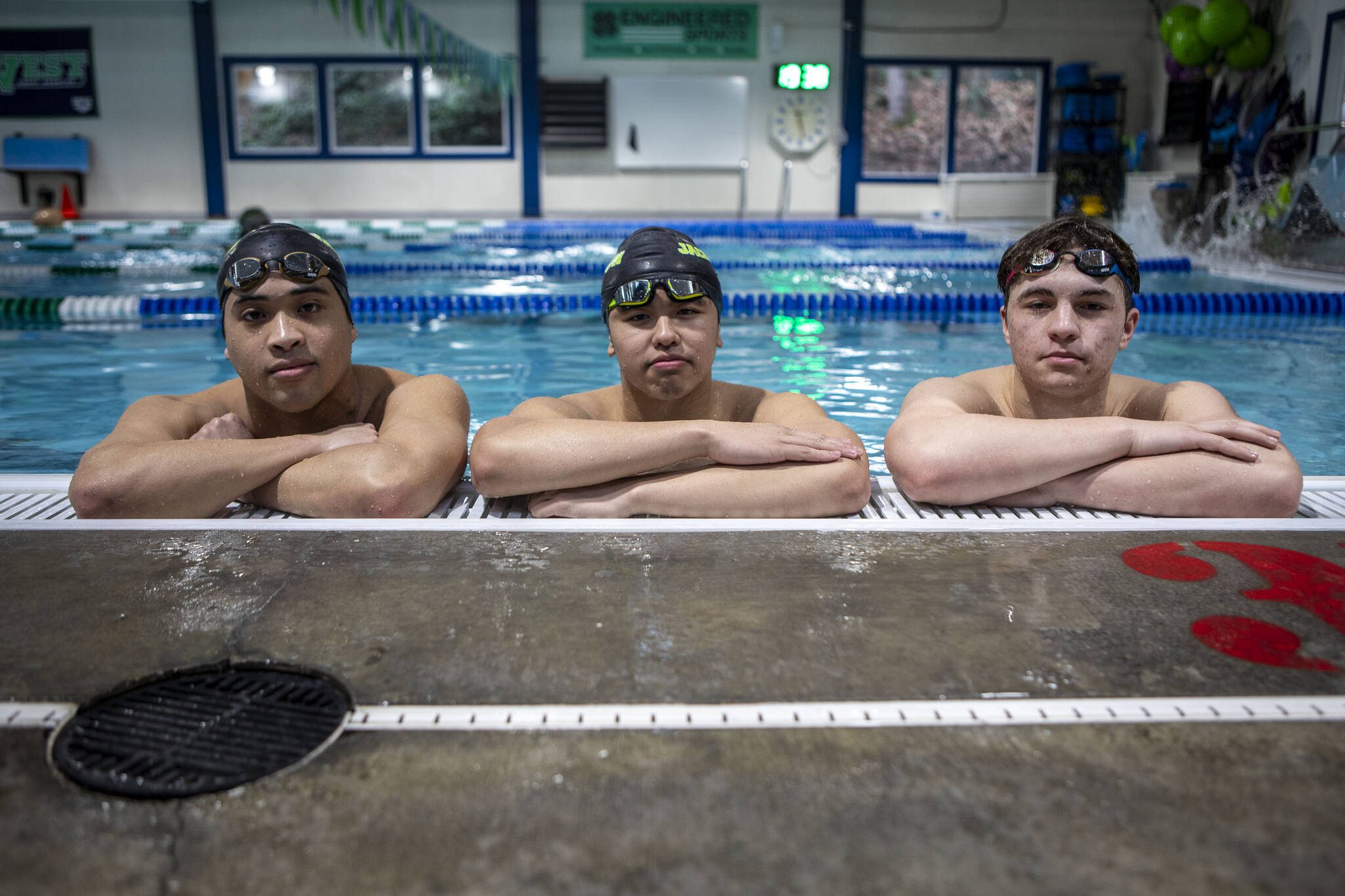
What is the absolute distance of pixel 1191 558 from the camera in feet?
6.11

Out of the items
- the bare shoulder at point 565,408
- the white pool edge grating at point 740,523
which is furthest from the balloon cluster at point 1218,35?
the bare shoulder at point 565,408

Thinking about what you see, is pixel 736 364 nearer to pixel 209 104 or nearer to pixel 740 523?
pixel 740 523

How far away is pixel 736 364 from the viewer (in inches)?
238

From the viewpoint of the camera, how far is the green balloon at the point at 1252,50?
1252 centimetres

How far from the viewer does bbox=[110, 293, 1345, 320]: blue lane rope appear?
24.5 ft

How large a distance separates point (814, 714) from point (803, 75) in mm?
17312

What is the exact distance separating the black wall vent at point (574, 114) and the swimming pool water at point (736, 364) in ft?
34.3

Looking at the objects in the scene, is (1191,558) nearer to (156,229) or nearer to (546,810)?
(546,810)

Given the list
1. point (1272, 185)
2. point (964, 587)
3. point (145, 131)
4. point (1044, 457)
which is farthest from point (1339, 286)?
point (145, 131)

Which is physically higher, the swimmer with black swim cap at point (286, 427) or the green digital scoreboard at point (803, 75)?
the green digital scoreboard at point (803, 75)

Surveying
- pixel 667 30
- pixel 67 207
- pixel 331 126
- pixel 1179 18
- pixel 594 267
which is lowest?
pixel 594 267

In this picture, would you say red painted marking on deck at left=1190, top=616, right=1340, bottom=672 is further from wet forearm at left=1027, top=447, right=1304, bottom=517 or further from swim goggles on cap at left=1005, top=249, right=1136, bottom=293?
swim goggles on cap at left=1005, top=249, right=1136, bottom=293

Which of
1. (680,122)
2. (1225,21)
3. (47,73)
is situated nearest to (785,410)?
(1225,21)

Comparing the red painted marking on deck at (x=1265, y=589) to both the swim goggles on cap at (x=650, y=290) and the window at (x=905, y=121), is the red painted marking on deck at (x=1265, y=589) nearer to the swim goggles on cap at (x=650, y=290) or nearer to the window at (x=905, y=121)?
the swim goggles on cap at (x=650, y=290)
